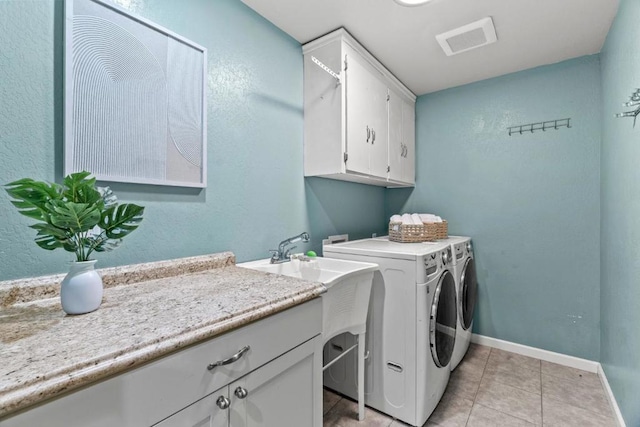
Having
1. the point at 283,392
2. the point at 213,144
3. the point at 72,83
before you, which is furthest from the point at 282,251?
the point at 72,83

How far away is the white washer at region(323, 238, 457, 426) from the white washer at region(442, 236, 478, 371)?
0.80ft

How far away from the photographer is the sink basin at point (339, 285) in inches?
53.3

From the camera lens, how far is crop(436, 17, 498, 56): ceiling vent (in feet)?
5.69

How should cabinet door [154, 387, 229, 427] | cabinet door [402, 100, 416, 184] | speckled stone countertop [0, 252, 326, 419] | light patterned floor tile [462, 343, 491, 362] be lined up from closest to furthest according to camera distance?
speckled stone countertop [0, 252, 326, 419]
cabinet door [154, 387, 229, 427]
light patterned floor tile [462, 343, 491, 362]
cabinet door [402, 100, 416, 184]

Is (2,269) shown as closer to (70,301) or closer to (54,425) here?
(70,301)

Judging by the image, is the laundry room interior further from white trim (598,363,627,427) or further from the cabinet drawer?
the cabinet drawer

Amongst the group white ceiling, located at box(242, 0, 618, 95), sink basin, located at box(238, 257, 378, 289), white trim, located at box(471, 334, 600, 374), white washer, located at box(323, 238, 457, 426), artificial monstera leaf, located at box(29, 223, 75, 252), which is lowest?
white trim, located at box(471, 334, 600, 374)

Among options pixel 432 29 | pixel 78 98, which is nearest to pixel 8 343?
pixel 78 98

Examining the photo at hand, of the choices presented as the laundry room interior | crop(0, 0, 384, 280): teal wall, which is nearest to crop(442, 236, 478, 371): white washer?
the laundry room interior

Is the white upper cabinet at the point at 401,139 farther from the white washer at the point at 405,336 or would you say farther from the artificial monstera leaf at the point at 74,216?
the artificial monstera leaf at the point at 74,216

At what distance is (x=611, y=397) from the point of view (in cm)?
171

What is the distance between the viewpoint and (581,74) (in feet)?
6.93

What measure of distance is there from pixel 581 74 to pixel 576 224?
3.70ft

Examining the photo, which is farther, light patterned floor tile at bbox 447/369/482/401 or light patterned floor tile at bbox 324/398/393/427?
light patterned floor tile at bbox 447/369/482/401
